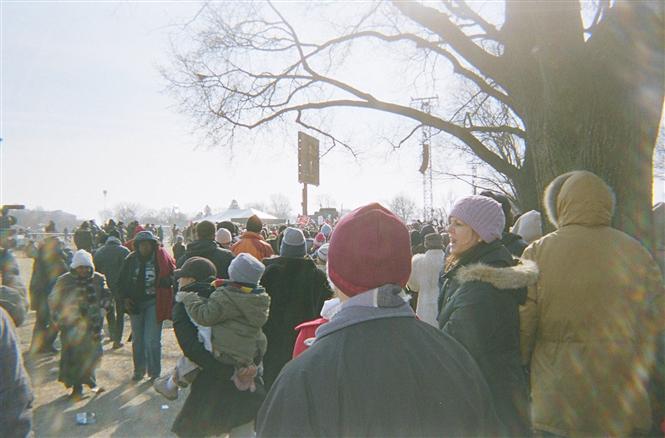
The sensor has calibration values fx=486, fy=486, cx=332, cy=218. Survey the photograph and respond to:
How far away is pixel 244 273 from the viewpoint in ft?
11.6

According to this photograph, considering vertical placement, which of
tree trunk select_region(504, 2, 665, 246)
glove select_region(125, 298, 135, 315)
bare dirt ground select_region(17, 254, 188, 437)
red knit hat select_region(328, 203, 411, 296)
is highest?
tree trunk select_region(504, 2, 665, 246)

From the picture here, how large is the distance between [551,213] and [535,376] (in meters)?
0.97

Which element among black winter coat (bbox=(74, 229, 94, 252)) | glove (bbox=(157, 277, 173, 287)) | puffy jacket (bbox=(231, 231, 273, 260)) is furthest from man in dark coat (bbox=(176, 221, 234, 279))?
black winter coat (bbox=(74, 229, 94, 252))

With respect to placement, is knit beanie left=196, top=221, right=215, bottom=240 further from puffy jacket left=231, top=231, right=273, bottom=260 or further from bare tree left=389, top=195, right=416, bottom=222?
bare tree left=389, top=195, right=416, bottom=222

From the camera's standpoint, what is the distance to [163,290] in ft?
21.1

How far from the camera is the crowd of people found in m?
1.27

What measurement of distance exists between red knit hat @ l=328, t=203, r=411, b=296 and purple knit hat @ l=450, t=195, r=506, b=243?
4.15 feet

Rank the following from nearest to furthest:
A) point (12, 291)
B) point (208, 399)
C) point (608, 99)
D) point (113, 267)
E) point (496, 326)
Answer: point (496, 326) → point (12, 291) → point (208, 399) → point (608, 99) → point (113, 267)

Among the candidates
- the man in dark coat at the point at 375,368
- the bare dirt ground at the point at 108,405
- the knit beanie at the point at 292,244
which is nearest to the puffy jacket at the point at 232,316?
the knit beanie at the point at 292,244

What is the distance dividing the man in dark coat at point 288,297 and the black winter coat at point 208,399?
669mm

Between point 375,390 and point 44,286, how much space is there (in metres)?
8.26

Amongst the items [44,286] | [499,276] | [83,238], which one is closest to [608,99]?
[499,276]

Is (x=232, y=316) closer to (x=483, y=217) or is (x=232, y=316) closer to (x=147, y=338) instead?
(x=483, y=217)

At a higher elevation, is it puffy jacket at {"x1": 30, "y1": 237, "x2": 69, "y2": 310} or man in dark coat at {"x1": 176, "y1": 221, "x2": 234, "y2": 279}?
man in dark coat at {"x1": 176, "y1": 221, "x2": 234, "y2": 279}
